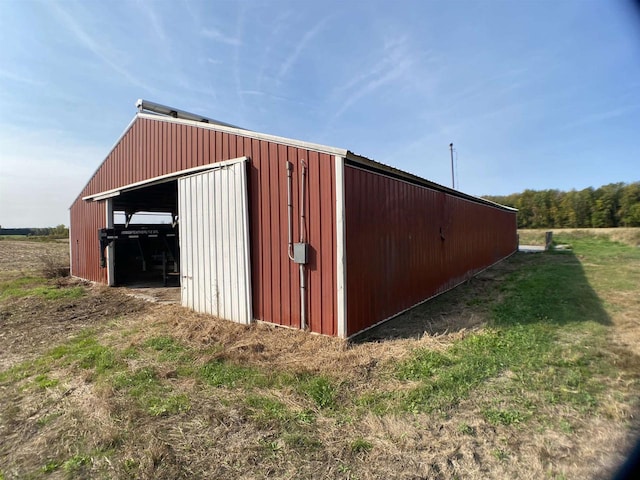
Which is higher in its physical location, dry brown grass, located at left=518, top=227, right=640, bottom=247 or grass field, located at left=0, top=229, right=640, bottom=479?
dry brown grass, located at left=518, top=227, right=640, bottom=247

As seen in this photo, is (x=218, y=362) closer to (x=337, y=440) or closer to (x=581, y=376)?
(x=337, y=440)

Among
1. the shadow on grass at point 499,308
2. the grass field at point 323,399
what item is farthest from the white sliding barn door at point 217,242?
the shadow on grass at point 499,308

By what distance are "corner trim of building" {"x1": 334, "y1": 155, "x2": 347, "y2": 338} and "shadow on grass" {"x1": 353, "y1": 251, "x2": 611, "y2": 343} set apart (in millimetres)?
419

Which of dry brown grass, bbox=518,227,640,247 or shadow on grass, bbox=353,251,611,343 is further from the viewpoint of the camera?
dry brown grass, bbox=518,227,640,247

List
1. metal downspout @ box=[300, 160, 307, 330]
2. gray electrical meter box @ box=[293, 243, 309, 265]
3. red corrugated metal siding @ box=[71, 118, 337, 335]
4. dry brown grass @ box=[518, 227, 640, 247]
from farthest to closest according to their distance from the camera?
dry brown grass @ box=[518, 227, 640, 247], metal downspout @ box=[300, 160, 307, 330], gray electrical meter box @ box=[293, 243, 309, 265], red corrugated metal siding @ box=[71, 118, 337, 335]

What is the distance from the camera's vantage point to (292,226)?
17.2 feet

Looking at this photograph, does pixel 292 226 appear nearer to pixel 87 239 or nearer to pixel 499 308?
pixel 499 308

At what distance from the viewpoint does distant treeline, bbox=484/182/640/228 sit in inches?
1407

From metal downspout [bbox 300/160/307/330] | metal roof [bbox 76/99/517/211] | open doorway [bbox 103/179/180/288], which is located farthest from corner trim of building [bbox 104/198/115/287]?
metal downspout [bbox 300/160/307/330]

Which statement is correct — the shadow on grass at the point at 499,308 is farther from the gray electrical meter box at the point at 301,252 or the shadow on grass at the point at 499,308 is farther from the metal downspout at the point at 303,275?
the gray electrical meter box at the point at 301,252

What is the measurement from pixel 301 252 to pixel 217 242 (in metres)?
2.12

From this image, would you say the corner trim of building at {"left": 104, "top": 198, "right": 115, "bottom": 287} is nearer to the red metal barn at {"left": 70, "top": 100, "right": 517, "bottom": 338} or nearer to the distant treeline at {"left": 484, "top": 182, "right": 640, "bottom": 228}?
the red metal barn at {"left": 70, "top": 100, "right": 517, "bottom": 338}

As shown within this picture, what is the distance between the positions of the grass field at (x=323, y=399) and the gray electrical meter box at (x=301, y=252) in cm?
113

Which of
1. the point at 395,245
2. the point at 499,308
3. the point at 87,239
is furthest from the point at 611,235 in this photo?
the point at 87,239
